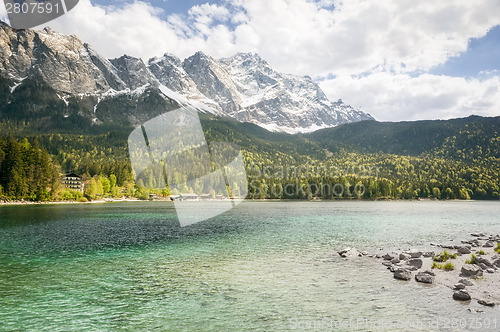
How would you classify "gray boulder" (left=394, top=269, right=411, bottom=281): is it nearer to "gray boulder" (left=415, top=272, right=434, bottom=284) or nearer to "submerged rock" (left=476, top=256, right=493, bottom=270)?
"gray boulder" (left=415, top=272, right=434, bottom=284)

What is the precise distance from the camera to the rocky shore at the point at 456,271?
73.0 ft

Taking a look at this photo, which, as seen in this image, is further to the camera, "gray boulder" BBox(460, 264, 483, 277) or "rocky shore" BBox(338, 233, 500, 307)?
"gray boulder" BBox(460, 264, 483, 277)

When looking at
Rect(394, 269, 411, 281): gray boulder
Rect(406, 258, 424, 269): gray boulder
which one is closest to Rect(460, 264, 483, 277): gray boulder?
Rect(406, 258, 424, 269): gray boulder

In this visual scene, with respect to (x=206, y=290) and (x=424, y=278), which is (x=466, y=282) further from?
(x=206, y=290)

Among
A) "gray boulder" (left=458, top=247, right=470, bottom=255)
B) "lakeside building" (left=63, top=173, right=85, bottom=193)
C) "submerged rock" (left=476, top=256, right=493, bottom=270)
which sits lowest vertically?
"gray boulder" (left=458, top=247, right=470, bottom=255)

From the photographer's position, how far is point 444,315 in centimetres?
1872

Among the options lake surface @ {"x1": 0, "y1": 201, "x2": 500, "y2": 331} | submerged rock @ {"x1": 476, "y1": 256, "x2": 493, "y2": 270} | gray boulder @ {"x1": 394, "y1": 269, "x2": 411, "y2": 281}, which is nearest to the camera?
lake surface @ {"x1": 0, "y1": 201, "x2": 500, "y2": 331}

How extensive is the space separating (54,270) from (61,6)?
23.8 meters

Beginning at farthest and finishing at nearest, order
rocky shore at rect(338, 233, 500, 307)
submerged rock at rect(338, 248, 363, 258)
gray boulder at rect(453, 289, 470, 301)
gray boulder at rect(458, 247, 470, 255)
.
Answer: gray boulder at rect(458, 247, 470, 255) < submerged rock at rect(338, 248, 363, 258) < rocky shore at rect(338, 233, 500, 307) < gray boulder at rect(453, 289, 470, 301)

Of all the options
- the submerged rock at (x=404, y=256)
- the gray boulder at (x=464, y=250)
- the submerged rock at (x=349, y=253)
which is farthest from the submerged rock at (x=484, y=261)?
the submerged rock at (x=349, y=253)

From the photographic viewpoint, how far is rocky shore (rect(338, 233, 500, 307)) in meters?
22.3

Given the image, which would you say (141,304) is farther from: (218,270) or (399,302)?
(399,302)

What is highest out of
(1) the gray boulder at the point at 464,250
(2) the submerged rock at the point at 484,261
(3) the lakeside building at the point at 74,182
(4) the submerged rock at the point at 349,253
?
(3) the lakeside building at the point at 74,182

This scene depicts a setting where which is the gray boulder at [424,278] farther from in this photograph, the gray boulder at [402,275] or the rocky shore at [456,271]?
the gray boulder at [402,275]
